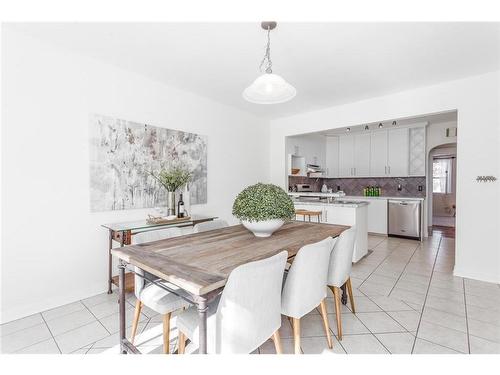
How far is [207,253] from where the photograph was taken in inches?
66.2

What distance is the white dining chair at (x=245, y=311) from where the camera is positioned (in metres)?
1.19

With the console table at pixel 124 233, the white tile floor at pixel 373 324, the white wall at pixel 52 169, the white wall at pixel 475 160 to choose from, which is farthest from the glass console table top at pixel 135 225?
the white wall at pixel 475 160

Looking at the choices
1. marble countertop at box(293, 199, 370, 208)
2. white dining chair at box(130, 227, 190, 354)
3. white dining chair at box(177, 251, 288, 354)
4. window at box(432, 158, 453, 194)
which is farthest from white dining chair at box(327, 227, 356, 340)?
window at box(432, 158, 453, 194)

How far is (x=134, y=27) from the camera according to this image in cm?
218

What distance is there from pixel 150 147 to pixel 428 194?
5856 millimetres

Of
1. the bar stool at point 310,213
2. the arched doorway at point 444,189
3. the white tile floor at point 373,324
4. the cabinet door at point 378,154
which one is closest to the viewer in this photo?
the white tile floor at point 373,324

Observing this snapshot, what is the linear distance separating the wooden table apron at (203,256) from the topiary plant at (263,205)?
19 cm

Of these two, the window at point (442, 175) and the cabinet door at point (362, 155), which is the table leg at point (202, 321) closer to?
the cabinet door at point (362, 155)

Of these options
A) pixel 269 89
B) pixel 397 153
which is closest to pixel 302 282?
pixel 269 89

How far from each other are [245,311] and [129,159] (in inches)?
96.9

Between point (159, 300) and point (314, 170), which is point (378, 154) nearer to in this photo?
point (314, 170)

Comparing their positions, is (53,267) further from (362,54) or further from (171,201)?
(362,54)

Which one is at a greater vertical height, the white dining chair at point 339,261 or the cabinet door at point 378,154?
the cabinet door at point 378,154
